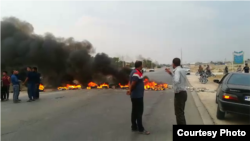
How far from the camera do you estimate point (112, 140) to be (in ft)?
15.6

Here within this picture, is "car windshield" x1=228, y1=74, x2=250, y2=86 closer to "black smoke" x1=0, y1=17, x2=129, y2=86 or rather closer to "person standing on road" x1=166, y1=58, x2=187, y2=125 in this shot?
"person standing on road" x1=166, y1=58, x2=187, y2=125

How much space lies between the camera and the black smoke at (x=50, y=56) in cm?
2030

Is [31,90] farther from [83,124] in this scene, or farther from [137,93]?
[137,93]

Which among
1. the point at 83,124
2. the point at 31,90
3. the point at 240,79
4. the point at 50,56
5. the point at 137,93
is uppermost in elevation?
the point at 50,56

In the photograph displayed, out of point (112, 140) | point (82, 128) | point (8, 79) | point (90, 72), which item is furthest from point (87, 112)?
point (90, 72)

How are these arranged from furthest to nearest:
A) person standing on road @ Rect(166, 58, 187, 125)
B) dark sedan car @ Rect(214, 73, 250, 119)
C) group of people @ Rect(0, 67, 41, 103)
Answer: group of people @ Rect(0, 67, 41, 103), dark sedan car @ Rect(214, 73, 250, 119), person standing on road @ Rect(166, 58, 187, 125)

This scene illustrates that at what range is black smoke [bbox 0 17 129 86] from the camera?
20297 mm

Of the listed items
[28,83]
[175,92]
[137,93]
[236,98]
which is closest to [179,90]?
[175,92]

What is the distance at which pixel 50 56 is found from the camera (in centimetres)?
2352

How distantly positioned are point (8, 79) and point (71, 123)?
6806mm

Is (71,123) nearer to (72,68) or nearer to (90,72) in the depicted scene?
(90,72)

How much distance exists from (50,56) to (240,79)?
793 inches

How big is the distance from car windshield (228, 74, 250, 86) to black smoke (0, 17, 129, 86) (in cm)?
1185

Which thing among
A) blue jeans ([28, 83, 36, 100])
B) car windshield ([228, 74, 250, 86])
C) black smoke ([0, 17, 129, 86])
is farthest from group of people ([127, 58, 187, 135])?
black smoke ([0, 17, 129, 86])
